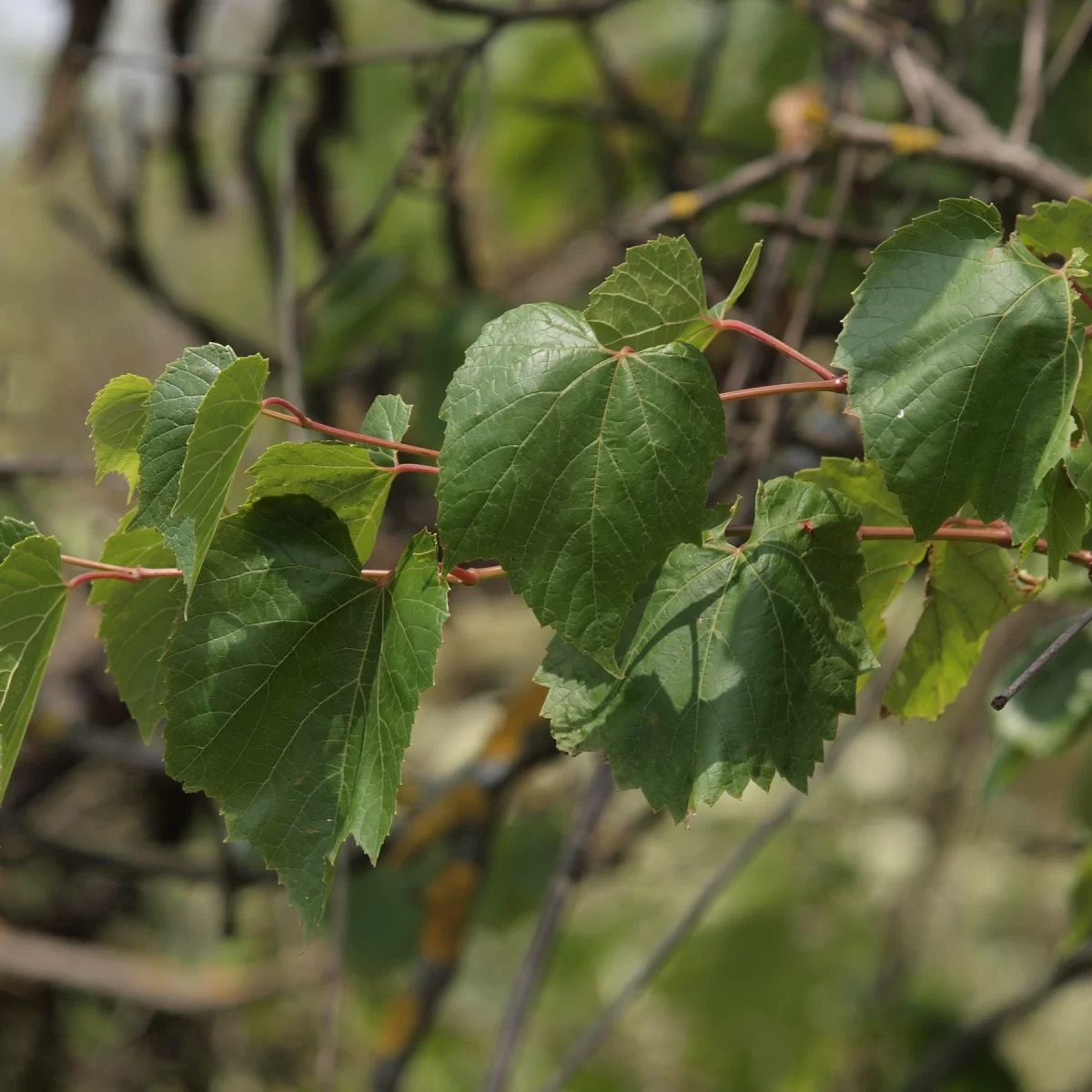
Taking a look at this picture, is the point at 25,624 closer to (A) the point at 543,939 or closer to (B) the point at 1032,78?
(A) the point at 543,939

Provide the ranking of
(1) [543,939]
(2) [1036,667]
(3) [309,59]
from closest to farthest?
(2) [1036,667]
(1) [543,939]
(3) [309,59]

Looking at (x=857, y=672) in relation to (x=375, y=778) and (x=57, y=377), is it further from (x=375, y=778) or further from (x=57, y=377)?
(x=57, y=377)

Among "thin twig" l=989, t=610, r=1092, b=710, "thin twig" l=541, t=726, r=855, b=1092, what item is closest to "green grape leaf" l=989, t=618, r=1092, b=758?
"thin twig" l=541, t=726, r=855, b=1092

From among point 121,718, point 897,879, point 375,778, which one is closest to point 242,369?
point 375,778

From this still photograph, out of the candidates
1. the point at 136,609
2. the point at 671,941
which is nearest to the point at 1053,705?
the point at 671,941

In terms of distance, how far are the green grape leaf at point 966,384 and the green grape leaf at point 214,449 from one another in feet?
1.12

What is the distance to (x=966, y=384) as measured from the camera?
2.19 ft

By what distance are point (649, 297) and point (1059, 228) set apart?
0.25 metres

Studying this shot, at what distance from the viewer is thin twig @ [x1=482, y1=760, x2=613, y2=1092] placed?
1326mm

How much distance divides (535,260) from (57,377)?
9.53ft

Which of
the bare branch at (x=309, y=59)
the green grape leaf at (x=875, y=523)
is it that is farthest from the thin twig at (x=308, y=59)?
the green grape leaf at (x=875, y=523)

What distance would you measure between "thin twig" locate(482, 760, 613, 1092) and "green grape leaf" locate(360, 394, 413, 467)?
0.64 meters

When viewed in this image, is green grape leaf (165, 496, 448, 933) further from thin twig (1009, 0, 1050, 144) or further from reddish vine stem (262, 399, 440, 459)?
thin twig (1009, 0, 1050, 144)

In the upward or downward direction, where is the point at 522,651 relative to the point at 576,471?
downward
